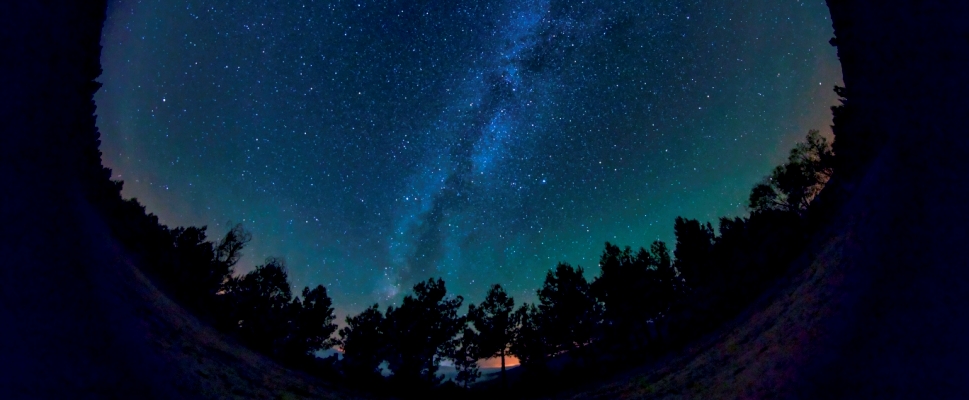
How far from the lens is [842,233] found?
5801 mm

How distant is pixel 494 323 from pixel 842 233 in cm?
3275

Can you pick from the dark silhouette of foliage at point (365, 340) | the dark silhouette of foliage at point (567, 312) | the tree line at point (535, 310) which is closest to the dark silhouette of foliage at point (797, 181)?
the tree line at point (535, 310)

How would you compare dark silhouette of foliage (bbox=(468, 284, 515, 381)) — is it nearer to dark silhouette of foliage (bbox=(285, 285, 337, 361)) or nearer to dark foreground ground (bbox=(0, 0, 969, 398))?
dark silhouette of foliage (bbox=(285, 285, 337, 361))

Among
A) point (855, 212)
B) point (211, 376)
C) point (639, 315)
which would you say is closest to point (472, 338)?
point (639, 315)

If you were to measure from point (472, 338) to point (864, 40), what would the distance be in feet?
120

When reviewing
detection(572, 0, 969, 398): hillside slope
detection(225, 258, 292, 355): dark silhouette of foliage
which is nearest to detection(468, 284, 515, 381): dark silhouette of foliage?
detection(225, 258, 292, 355): dark silhouette of foliage

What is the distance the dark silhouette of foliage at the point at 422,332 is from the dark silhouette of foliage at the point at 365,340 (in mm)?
1099

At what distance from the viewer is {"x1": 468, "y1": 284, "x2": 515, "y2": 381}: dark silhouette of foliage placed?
34781 mm

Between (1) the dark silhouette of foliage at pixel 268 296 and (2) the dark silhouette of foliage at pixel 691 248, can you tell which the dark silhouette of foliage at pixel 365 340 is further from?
(2) the dark silhouette of foliage at pixel 691 248

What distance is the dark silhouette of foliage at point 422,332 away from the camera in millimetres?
32656

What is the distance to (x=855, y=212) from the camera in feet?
17.9

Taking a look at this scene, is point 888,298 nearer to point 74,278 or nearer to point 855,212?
point 855,212

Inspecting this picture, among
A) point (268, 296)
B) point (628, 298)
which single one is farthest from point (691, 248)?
point (268, 296)

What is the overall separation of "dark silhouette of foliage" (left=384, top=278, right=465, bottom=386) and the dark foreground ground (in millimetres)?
29432
